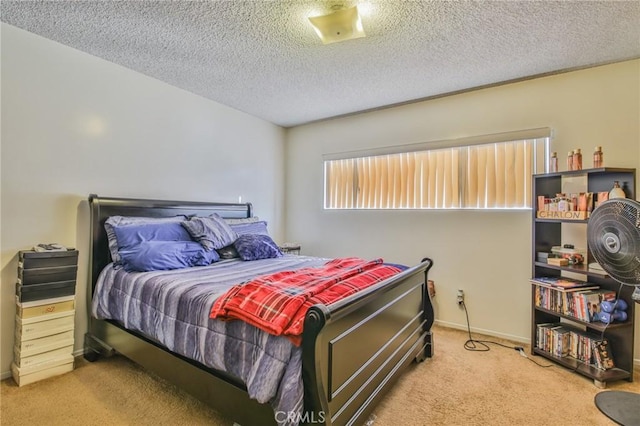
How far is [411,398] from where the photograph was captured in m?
2.03

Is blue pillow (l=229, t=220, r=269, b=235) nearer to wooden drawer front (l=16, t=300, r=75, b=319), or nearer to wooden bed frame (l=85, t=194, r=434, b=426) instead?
wooden bed frame (l=85, t=194, r=434, b=426)

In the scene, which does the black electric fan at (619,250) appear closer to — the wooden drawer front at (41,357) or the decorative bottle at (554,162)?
the decorative bottle at (554,162)

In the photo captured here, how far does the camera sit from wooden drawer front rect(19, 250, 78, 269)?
2119 millimetres

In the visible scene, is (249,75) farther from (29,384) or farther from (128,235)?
(29,384)

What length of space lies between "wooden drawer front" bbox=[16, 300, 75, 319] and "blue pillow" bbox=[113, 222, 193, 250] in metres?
0.52

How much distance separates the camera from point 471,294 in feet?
10.5

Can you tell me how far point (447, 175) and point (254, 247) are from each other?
2.20 m

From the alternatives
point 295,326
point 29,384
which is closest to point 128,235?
point 29,384

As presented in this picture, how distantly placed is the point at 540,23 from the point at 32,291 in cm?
393

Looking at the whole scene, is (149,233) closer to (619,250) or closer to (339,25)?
(339,25)

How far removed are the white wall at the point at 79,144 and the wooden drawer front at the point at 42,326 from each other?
9.5 inches

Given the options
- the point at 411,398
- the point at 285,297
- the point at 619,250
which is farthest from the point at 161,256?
the point at 619,250

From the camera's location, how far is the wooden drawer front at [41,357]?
2128 millimetres

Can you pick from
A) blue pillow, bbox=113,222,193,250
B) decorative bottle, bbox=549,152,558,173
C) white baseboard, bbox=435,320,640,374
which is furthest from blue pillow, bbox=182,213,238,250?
decorative bottle, bbox=549,152,558,173
